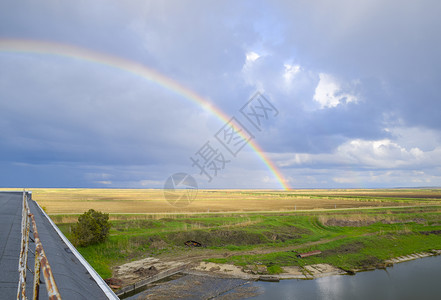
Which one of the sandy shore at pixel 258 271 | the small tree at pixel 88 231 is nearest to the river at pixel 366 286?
the sandy shore at pixel 258 271

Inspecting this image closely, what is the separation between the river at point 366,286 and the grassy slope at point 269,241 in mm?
2221

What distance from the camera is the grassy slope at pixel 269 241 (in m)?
25.1

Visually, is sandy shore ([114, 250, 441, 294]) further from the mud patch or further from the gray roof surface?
the gray roof surface

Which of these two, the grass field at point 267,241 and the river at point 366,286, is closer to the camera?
the river at point 366,286

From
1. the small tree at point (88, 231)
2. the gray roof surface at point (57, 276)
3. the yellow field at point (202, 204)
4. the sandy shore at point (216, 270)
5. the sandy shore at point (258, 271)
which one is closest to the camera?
the gray roof surface at point (57, 276)

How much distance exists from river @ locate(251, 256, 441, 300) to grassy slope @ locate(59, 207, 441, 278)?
2221mm

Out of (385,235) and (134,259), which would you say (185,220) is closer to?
(134,259)

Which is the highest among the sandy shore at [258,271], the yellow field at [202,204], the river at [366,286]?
the yellow field at [202,204]

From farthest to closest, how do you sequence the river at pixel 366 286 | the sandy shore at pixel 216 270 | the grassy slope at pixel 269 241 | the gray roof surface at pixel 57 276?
the grassy slope at pixel 269 241, the sandy shore at pixel 216 270, the river at pixel 366 286, the gray roof surface at pixel 57 276

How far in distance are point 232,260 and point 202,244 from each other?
5.83 m

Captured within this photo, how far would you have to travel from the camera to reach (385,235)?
35.5m

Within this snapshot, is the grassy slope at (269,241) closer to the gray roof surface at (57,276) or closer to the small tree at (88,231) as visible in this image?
the small tree at (88,231)

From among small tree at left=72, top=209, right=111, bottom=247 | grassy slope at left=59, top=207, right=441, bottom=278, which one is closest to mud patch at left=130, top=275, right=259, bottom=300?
grassy slope at left=59, top=207, right=441, bottom=278

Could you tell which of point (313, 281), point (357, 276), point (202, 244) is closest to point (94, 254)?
point (202, 244)
